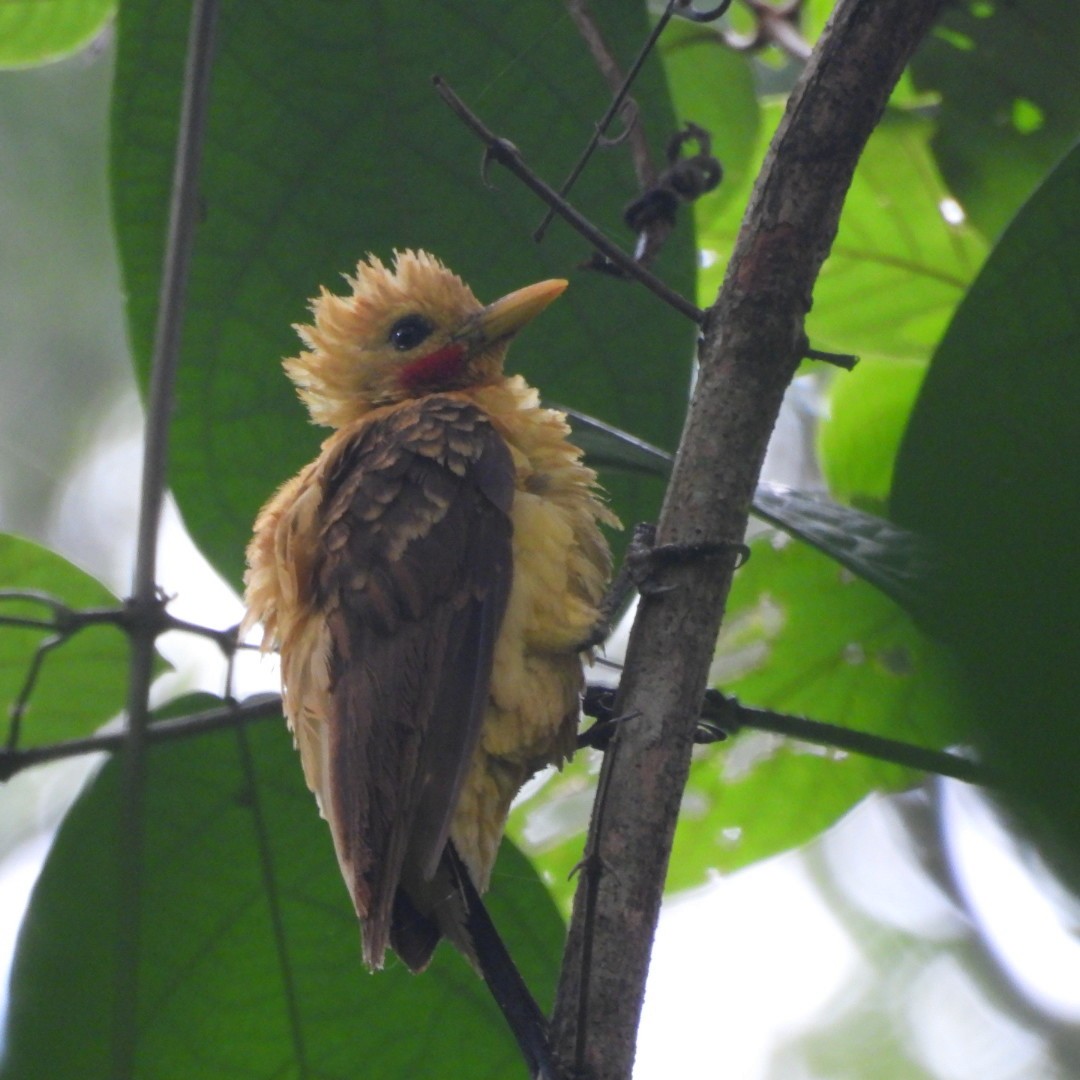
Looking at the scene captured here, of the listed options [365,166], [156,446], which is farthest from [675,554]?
[365,166]

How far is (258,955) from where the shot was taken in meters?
2.71

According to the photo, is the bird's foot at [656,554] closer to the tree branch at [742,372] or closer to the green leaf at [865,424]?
the tree branch at [742,372]

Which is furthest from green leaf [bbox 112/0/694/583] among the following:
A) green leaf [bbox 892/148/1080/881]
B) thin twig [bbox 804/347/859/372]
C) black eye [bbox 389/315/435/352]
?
green leaf [bbox 892/148/1080/881]

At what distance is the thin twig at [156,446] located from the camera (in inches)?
93.0

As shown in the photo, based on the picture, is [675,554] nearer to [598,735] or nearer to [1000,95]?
[598,735]

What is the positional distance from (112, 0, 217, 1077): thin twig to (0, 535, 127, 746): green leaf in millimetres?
561

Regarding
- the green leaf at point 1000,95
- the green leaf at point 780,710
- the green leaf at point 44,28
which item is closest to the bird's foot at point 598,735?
the green leaf at point 780,710

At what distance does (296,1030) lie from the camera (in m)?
2.69

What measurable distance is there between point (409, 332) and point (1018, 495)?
2.17 meters

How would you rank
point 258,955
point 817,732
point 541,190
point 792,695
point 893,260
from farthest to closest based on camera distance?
point 893,260 < point 792,695 < point 258,955 < point 817,732 < point 541,190

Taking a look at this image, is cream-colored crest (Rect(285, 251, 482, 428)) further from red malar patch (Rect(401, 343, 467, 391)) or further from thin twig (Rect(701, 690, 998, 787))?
thin twig (Rect(701, 690, 998, 787))

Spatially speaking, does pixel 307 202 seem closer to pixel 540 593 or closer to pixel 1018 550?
pixel 540 593

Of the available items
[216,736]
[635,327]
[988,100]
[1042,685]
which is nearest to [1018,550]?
[1042,685]

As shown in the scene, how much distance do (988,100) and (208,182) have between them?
1645 millimetres
